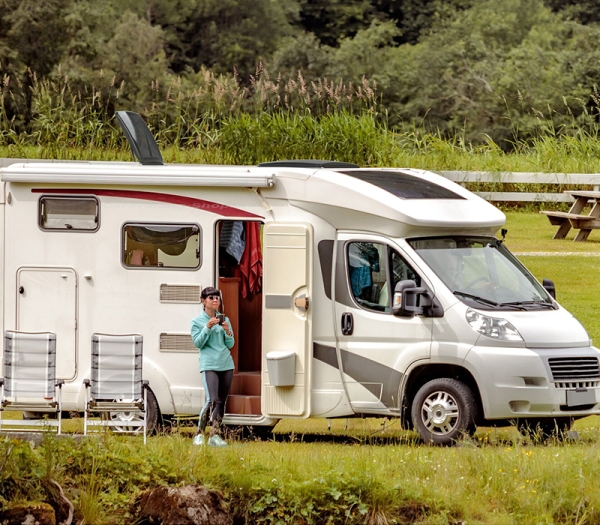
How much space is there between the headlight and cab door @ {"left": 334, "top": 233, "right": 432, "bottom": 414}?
1.29 feet

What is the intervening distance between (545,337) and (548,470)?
2496 mm

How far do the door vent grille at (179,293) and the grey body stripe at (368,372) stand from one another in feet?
4.00

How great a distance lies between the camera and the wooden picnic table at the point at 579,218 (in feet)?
70.9

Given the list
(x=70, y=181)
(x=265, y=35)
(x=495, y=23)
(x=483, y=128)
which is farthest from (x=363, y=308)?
(x=265, y=35)

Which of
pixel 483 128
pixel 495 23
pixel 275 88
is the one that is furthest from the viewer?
pixel 495 23

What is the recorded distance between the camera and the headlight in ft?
35.9

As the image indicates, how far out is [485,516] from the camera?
8.16 m

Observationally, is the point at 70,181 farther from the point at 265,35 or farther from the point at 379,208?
the point at 265,35

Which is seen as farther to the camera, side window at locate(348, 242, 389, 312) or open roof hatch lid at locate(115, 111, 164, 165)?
open roof hatch lid at locate(115, 111, 164, 165)

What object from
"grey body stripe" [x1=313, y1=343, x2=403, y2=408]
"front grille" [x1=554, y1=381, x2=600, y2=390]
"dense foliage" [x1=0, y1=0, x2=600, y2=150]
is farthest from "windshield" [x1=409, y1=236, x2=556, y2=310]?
"dense foliage" [x1=0, y1=0, x2=600, y2=150]

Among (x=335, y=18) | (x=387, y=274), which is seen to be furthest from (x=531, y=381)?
(x=335, y=18)

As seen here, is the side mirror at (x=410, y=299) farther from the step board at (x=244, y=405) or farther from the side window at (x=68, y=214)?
the side window at (x=68, y=214)

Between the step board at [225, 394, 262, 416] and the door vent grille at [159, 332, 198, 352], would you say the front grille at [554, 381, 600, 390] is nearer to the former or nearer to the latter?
the step board at [225, 394, 262, 416]

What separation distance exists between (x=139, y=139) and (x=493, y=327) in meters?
4.57
